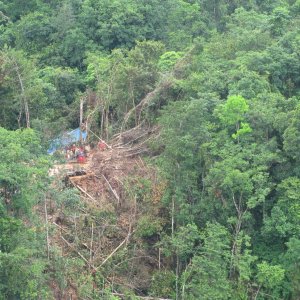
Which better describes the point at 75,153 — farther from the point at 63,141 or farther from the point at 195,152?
the point at 195,152

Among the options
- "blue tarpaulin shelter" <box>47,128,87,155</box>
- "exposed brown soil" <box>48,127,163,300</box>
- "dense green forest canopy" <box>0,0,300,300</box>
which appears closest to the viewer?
"dense green forest canopy" <box>0,0,300,300</box>

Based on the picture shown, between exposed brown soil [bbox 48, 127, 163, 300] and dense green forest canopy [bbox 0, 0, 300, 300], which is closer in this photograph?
dense green forest canopy [bbox 0, 0, 300, 300]

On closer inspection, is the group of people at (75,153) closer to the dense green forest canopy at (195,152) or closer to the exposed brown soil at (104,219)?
the exposed brown soil at (104,219)

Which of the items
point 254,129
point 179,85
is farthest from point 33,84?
point 254,129

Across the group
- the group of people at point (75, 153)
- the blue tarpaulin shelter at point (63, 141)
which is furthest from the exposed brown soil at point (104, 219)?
the blue tarpaulin shelter at point (63, 141)

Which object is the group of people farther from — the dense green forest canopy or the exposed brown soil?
the dense green forest canopy

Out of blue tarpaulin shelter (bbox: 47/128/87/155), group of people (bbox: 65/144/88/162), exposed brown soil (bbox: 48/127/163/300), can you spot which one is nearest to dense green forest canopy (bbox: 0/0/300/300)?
blue tarpaulin shelter (bbox: 47/128/87/155)

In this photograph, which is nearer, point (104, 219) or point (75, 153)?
point (104, 219)

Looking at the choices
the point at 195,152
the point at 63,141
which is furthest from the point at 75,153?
the point at 195,152

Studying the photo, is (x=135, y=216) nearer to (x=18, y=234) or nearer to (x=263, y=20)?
(x=18, y=234)
